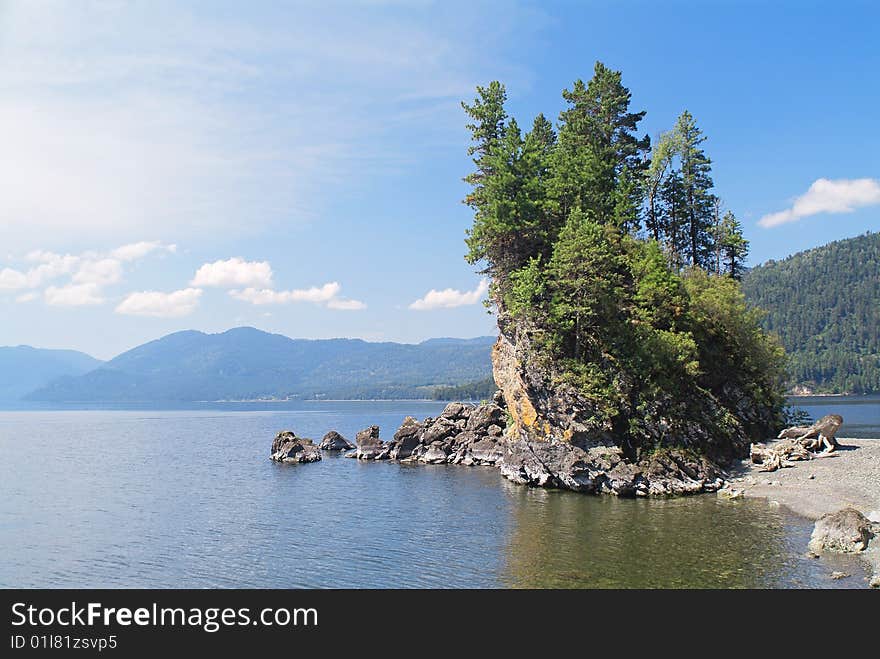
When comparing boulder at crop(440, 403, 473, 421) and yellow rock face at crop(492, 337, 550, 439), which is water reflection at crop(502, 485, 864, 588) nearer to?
yellow rock face at crop(492, 337, 550, 439)

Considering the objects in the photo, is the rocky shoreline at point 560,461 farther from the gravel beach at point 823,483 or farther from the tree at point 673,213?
the tree at point 673,213

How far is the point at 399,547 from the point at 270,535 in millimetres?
9969

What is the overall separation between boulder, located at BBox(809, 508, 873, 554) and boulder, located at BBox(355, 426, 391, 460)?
6062cm

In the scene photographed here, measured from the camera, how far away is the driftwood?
173ft

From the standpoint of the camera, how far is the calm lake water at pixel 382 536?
2994cm

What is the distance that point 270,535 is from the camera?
40562 mm

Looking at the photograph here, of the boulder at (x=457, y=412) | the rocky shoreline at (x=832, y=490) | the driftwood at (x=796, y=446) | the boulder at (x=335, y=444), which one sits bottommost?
the boulder at (x=335, y=444)

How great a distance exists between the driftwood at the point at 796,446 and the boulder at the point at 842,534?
20.2 meters

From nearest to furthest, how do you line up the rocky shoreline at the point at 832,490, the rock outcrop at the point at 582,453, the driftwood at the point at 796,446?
the rocky shoreline at the point at 832,490 → the rock outcrop at the point at 582,453 → the driftwood at the point at 796,446

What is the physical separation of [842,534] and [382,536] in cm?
2658

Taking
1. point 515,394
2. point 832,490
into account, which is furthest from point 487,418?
point 832,490

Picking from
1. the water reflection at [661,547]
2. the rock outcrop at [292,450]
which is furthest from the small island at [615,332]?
the rock outcrop at [292,450]
